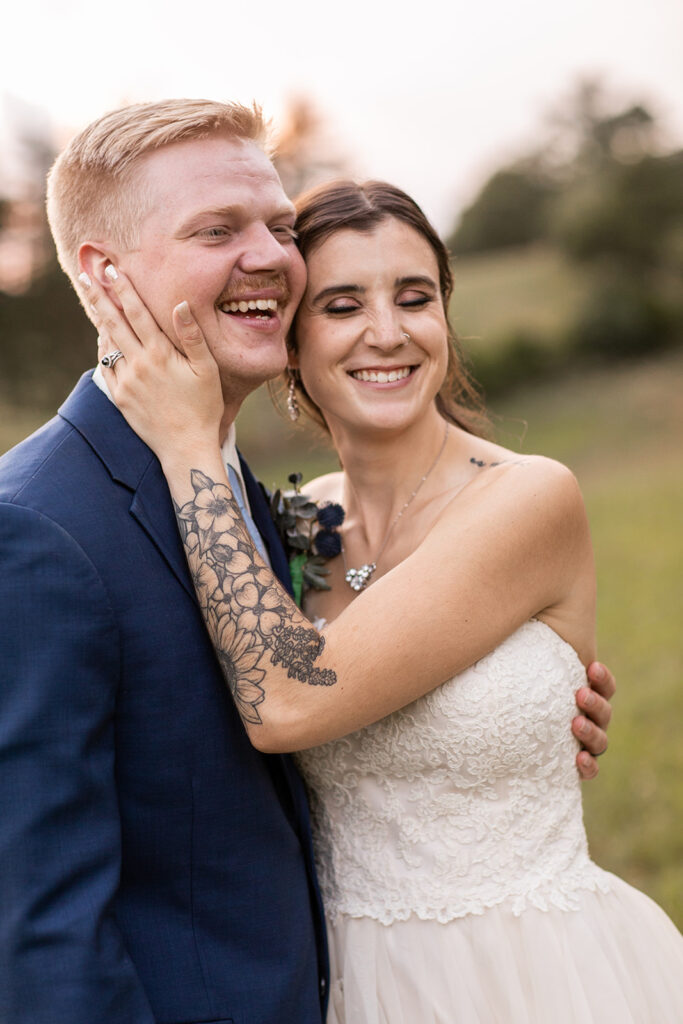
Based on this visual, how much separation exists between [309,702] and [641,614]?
8.09m

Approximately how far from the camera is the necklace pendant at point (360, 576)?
3.01 meters

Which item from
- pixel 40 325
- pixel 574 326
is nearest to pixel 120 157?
pixel 40 325

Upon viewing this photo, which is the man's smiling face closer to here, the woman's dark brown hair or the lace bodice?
the woman's dark brown hair

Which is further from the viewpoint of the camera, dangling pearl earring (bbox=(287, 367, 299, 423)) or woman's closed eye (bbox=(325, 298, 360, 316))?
dangling pearl earring (bbox=(287, 367, 299, 423))

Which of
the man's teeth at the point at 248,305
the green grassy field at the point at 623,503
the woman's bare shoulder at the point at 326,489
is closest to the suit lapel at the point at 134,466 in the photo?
the man's teeth at the point at 248,305

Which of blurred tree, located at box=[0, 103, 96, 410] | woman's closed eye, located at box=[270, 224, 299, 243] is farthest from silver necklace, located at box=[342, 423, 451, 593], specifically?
blurred tree, located at box=[0, 103, 96, 410]

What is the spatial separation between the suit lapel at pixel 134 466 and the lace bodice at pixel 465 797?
2.64ft

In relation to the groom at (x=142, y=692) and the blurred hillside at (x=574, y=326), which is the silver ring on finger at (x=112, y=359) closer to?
the groom at (x=142, y=692)

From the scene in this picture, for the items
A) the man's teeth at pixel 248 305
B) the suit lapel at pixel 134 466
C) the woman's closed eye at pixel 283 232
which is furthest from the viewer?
the woman's closed eye at pixel 283 232

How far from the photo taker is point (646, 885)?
5.08 metres

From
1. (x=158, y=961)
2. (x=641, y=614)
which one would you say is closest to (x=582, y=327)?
(x=641, y=614)

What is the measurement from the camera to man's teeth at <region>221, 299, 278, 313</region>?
2502 millimetres

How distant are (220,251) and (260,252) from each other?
0.13 m

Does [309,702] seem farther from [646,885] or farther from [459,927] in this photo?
[646,885]
